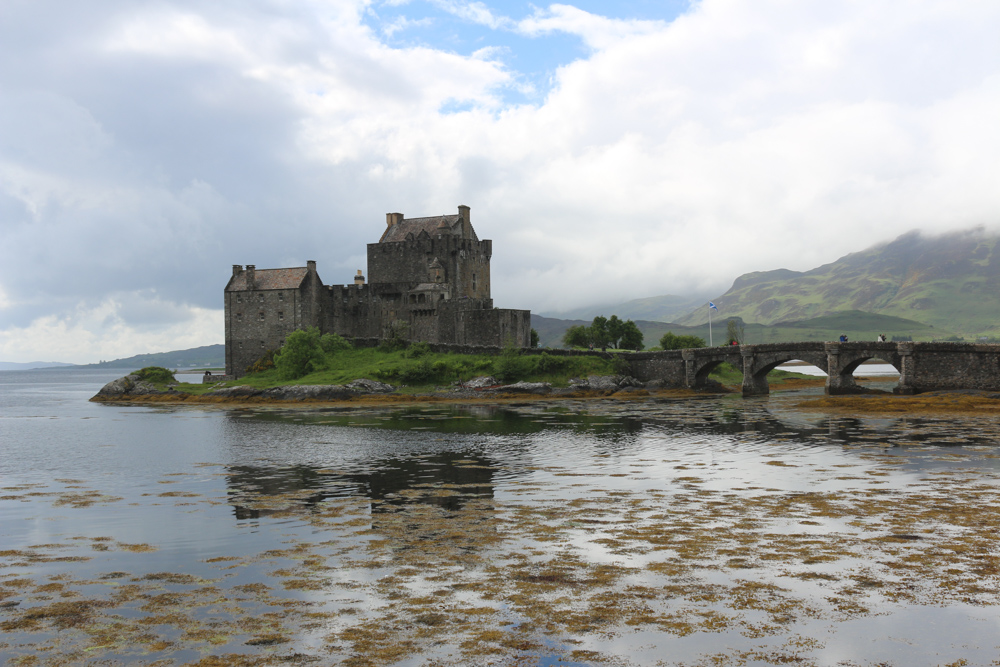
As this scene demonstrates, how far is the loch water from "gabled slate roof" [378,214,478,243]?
193 feet

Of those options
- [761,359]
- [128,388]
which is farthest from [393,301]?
[761,359]

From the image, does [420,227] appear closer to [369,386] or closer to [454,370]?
[454,370]

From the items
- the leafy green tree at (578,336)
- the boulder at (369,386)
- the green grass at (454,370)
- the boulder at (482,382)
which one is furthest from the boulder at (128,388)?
the leafy green tree at (578,336)

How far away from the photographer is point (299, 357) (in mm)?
77500

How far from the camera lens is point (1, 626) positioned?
34.3 feet

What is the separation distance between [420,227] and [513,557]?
79.1 m

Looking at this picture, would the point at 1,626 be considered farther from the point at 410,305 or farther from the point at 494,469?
the point at 410,305

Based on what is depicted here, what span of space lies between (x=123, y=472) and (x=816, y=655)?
89.1 feet

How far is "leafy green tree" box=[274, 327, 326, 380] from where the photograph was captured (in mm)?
77438

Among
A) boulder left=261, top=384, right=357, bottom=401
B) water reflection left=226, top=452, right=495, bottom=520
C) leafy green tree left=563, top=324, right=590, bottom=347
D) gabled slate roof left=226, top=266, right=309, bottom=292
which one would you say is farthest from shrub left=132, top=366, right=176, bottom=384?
water reflection left=226, top=452, right=495, bottom=520

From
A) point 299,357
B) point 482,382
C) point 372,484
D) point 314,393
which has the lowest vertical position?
point 372,484

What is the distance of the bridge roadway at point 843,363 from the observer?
5234cm

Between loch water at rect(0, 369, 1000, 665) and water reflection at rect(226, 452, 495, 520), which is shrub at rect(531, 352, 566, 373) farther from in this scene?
water reflection at rect(226, 452, 495, 520)

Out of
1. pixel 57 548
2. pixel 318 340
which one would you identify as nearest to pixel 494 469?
pixel 57 548
